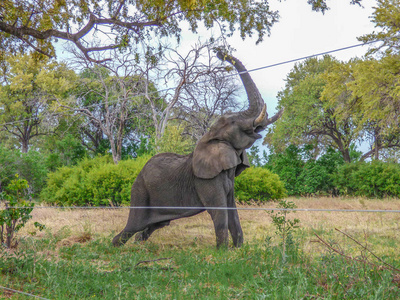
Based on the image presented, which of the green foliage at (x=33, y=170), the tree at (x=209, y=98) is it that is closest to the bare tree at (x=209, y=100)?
the tree at (x=209, y=98)

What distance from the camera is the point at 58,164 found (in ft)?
51.1

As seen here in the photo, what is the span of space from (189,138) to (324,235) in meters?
9.57

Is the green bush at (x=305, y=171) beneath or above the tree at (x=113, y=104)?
beneath

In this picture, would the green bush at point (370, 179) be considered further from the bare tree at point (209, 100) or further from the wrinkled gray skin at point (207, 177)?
the wrinkled gray skin at point (207, 177)

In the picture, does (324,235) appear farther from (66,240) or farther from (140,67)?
(140,67)

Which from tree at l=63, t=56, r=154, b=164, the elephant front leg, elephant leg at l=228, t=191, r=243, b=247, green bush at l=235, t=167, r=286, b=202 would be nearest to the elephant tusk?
elephant leg at l=228, t=191, r=243, b=247

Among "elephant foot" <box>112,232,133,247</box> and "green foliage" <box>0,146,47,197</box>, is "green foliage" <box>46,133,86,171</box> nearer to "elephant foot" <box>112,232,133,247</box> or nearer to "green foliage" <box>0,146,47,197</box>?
"green foliage" <box>0,146,47,197</box>

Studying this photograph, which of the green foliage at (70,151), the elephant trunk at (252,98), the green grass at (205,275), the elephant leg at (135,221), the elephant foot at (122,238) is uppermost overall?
the green foliage at (70,151)

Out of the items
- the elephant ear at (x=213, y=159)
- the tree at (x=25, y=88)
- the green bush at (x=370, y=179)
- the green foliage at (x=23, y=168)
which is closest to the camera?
the elephant ear at (x=213, y=159)

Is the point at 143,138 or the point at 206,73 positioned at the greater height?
the point at 206,73

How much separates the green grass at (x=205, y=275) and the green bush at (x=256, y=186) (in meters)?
5.24

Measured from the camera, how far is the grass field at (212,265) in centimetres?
323

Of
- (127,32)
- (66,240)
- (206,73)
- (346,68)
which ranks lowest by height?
(66,240)

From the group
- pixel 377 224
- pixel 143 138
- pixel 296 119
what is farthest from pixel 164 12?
pixel 296 119
